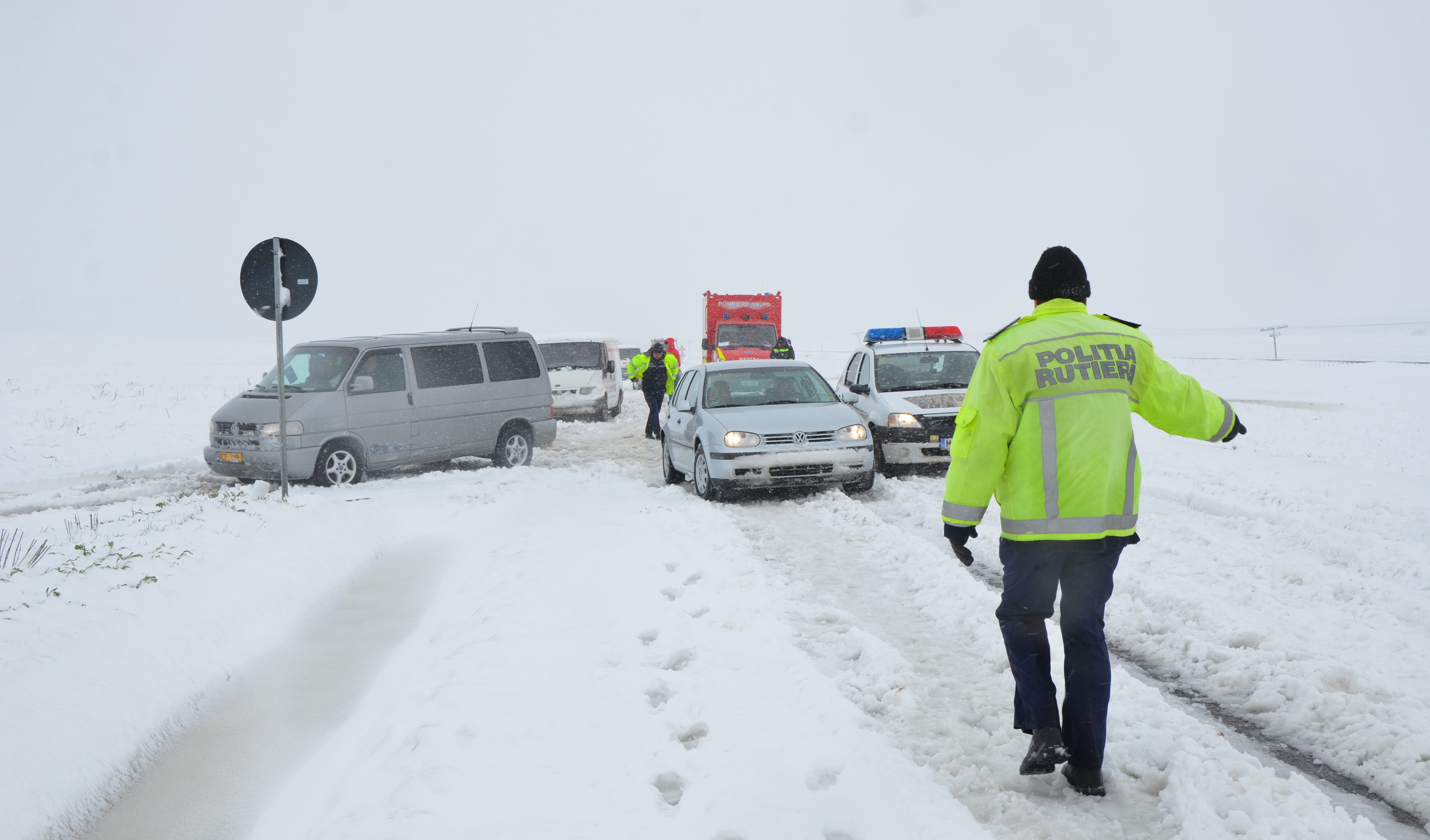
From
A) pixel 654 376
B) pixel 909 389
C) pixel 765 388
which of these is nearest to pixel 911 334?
pixel 909 389

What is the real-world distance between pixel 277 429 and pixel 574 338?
10.3m

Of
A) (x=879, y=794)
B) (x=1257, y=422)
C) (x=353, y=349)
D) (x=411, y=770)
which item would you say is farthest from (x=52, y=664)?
(x=1257, y=422)

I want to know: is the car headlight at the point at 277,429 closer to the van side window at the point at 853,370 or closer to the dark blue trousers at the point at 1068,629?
the van side window at the point at 853,370

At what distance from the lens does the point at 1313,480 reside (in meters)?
10.2

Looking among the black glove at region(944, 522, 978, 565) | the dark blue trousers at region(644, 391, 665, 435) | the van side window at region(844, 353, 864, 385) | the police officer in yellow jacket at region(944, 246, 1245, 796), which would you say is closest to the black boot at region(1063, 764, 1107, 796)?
the police officer in yellow jacket at region(944, 246, 1245, 796)

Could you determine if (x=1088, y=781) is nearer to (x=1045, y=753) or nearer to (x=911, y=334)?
(x=1045, y=753)

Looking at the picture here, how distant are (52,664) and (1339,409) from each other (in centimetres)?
2374

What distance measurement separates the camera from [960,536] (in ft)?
11.3

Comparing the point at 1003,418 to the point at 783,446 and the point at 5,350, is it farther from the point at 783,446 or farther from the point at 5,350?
the point at 5,350

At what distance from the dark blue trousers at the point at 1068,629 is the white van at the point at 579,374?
58.2 ft

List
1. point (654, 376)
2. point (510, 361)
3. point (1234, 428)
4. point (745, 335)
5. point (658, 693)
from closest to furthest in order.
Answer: point (1234, 428) < point (658, 693) < point (510, 361) < point (654, 376) < point (745, 335)

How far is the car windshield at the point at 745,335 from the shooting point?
25.3m

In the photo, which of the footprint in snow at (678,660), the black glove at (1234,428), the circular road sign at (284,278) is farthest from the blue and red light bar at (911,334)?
the black glove at (1234,428)

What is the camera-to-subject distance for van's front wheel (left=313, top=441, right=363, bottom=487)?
11641 mm
